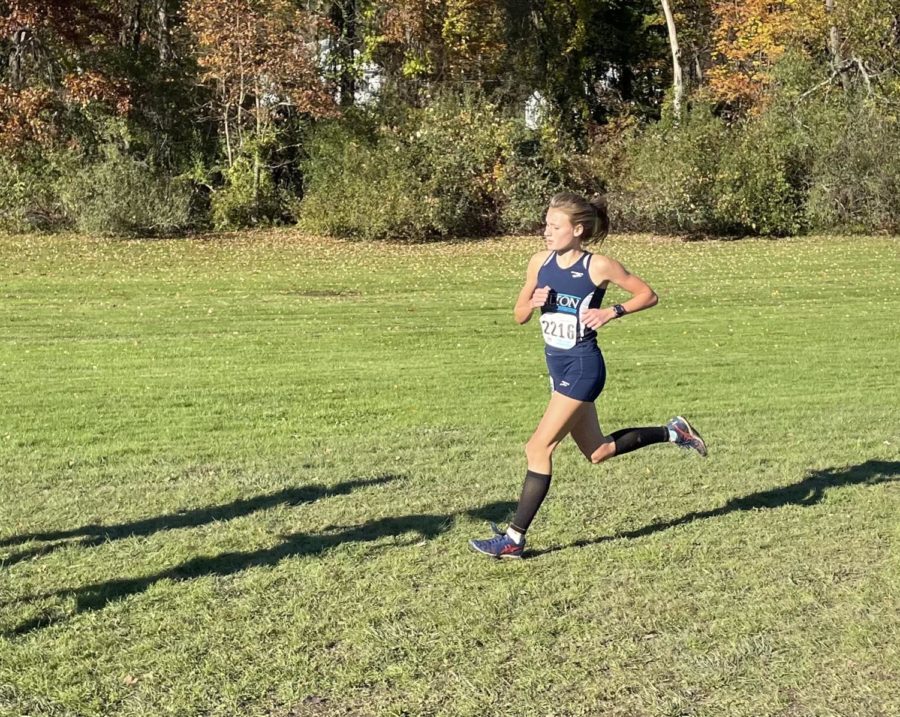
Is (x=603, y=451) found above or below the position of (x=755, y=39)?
below

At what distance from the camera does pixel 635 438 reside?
673cm

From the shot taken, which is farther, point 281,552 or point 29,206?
point 29,206

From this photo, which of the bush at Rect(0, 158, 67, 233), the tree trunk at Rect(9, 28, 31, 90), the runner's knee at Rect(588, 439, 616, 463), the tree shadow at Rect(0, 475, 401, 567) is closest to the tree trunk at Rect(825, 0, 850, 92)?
the bush at Rect(0, 158, 67, 233)

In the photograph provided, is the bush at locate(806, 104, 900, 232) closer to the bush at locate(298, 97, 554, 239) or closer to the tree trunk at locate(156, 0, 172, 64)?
the bush at locate(298, 97, 554, 239)

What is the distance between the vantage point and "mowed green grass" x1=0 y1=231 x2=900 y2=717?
440 cm

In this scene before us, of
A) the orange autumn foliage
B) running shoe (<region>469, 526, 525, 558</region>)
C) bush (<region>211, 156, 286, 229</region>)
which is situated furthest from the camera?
the orange autumn foliage

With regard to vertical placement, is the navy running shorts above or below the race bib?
below

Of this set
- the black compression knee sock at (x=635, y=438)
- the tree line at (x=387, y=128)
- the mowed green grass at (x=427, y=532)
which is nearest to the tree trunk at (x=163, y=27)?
the tree line at (x=387, y=128)

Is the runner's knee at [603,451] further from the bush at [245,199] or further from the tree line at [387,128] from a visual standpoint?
the bush at [245,199]

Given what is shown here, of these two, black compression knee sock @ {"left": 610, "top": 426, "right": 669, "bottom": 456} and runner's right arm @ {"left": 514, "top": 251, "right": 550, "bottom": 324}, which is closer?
runner's right arm @ {"left": 514, "top": 251, "right": 550, "bottom": 324}

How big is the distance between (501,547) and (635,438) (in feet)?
3.94

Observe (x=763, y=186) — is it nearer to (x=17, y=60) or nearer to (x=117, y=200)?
(x=117, y=200)

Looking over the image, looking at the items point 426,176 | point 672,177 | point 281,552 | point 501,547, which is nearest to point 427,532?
point 501,547

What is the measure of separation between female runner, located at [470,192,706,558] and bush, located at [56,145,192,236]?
28961 mm
